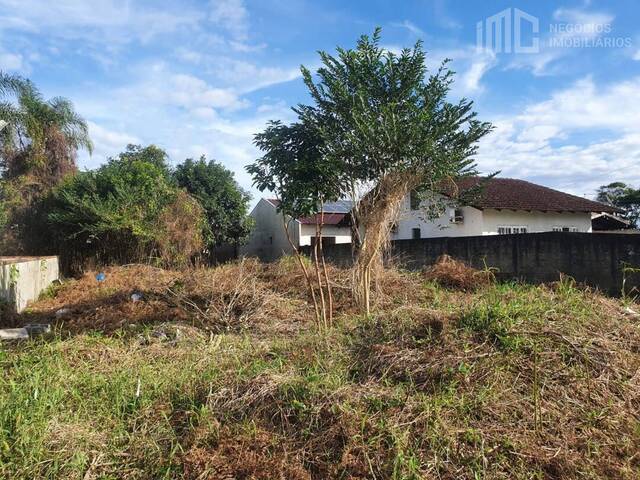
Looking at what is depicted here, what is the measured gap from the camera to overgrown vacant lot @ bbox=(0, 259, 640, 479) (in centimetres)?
251

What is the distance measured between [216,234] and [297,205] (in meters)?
15.5

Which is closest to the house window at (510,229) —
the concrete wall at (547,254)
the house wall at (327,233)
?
the concrete wall at (547,254)

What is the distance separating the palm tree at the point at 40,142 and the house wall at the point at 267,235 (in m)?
8.71

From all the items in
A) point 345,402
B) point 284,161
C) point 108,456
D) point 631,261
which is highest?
point 284,161

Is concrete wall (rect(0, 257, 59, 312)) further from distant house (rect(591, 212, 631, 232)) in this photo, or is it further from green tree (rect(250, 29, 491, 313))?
distant house (rect(591, 212, 631, 232))

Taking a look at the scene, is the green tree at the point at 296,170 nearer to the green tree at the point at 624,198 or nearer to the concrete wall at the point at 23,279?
the concrete wall at the point at 23,279

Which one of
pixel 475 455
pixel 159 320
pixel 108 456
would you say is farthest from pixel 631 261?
pixel 108 456

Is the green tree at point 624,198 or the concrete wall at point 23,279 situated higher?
the green tree at point 624,198

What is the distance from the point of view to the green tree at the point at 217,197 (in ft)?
65.4

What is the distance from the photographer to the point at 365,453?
2.50 metres

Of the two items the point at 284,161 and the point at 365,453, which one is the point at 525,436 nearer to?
the point at 365,453

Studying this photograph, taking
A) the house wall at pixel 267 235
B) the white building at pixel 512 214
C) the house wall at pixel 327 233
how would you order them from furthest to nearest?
the house wall at pixel 267 235 < the house wall at pixel 327 233 < the white building at pixel 512 214

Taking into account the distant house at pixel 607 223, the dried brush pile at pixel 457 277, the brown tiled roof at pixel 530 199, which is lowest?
the dried brush pile at pixel 457 277

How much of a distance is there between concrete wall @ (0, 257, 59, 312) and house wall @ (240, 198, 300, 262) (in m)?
11.2
